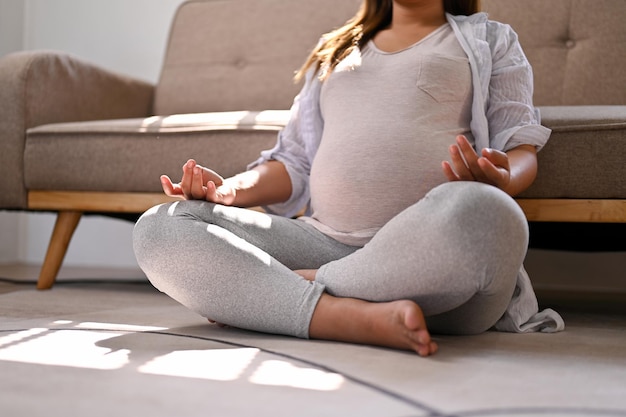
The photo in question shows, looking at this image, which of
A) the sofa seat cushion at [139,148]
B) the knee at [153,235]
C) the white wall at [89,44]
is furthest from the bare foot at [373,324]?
the white wall at [89,44]

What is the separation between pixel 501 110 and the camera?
3.79ft

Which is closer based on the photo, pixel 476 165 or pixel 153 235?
pixel 476 165

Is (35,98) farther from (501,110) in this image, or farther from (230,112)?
(501,110)

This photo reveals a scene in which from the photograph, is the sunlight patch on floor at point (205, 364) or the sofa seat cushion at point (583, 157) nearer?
the sunlight patch on floor at point (205, 364)

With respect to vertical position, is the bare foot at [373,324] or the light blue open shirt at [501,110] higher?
the light blue open shirt at [501,110]

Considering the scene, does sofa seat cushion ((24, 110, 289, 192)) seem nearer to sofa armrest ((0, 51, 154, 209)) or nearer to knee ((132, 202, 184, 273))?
sofa armrest ((0, 51, 154, 209))

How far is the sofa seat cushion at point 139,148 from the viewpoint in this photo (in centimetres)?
151

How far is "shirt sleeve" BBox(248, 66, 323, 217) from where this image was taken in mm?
1277

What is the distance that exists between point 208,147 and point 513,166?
0.68 metres

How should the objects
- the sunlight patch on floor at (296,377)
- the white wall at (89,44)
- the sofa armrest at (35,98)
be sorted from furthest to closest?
the white wall at (89,44) → the sofa armrest at (35,98) → the sunlight patch on floor at (296,377)

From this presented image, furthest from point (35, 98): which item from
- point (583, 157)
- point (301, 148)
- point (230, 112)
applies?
point (583, 157)

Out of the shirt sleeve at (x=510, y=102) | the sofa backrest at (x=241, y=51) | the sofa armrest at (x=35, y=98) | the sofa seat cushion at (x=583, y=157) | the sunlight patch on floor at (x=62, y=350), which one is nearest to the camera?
the sunlight patch on floor at (x=62, y=350)

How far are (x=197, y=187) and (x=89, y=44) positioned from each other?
5.89ft

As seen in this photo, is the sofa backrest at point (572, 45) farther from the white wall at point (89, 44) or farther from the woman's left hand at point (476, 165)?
the white wall at point (89, 44)
